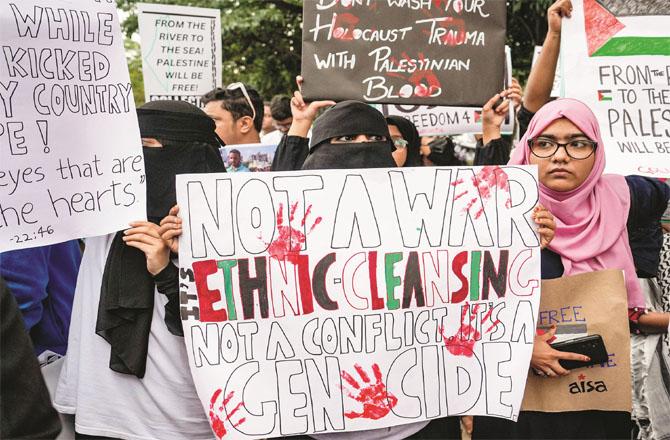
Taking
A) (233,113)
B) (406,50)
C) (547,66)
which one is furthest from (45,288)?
(547,66)

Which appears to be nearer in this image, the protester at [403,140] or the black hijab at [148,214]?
the black hijab at [148,214]

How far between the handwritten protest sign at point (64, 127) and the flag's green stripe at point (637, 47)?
2204 millimetres

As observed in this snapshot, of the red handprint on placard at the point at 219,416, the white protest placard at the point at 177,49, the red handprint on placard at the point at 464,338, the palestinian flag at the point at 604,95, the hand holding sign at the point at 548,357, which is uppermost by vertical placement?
the white protest placard at the point at 177,49

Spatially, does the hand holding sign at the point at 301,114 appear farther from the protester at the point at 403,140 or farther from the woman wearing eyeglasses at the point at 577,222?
the woman wearing eyeglasses at the point at 577,222

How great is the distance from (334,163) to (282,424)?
3.19ft

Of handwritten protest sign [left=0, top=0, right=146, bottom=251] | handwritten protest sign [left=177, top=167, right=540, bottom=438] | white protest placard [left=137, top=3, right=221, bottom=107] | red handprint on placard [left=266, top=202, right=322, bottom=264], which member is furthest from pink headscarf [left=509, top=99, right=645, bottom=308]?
white protest placard [left=137, top=3, right=221, bottom=107]

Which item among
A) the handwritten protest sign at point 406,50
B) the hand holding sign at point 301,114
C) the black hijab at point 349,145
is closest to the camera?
the black hijab at point 349,145

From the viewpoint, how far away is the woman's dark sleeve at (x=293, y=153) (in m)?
3.41

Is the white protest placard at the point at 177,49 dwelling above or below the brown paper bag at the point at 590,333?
above

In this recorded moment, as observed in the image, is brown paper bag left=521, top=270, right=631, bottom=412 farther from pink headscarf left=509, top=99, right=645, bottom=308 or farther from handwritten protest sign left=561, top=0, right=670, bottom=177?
handwritten protest sign left=561, top=0, right=670, bottom=177

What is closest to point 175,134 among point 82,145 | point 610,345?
point 82,145

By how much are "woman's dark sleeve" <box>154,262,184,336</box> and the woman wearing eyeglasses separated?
1276mm

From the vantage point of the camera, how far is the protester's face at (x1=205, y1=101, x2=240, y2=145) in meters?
4.70

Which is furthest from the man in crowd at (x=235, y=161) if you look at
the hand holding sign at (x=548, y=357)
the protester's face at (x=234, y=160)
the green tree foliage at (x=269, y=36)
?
the green tree foliage at (x=269, y=36)
